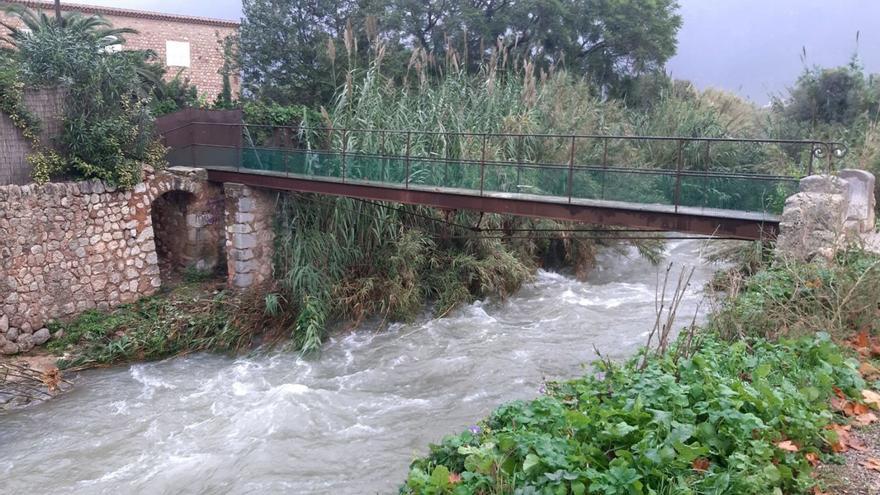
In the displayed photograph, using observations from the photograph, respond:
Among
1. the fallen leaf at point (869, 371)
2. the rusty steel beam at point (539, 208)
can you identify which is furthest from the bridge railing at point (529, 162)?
the fallen leaf at point (869, 371)

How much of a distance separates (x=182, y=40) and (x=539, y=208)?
20507mm

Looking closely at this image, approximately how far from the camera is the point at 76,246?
33.2 feet

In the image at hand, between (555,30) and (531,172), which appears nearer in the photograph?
(531,172)

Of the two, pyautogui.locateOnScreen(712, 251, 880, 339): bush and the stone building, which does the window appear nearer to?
the stone building

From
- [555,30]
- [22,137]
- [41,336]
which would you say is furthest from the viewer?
[555,30]

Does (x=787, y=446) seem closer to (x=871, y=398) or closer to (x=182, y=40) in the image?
(x=871, y=398)

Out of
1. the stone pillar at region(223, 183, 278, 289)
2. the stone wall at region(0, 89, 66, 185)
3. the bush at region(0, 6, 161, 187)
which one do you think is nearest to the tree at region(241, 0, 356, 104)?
the stone pillar at region(223, 183, 278, 289)

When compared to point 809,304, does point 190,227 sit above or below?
below

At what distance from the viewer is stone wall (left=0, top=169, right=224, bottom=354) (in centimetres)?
941

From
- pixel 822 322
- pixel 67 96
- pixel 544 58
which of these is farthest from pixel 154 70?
pixel 822 322

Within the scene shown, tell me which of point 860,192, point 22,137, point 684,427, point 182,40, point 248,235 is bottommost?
point 248,235

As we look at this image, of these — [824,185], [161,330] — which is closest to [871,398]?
[824,185]

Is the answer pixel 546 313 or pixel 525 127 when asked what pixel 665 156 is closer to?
pixel 525 127

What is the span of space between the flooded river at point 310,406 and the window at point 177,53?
1790 cm
